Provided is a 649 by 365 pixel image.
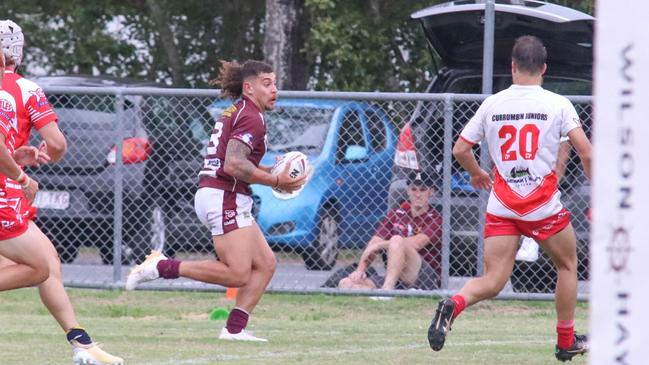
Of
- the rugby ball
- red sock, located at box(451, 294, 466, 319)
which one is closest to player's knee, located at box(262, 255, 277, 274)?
the rugby ball

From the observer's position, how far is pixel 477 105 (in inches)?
424

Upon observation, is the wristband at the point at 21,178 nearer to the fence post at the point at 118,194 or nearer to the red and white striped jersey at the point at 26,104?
the red and white striped jersey at the point at 26,104

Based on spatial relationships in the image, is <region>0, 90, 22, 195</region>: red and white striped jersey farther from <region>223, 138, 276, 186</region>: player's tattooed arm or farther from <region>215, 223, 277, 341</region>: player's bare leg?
<region>215, 223, 277, 341</region>: player's bare leg

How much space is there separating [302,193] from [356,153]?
0.59 metres

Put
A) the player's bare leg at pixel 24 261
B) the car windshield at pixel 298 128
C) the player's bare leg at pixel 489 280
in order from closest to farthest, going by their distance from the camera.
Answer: the player's bare leg at pixel 24 261
the player's bare leg at pixel 489 280
the car windshield at pixel 298 128

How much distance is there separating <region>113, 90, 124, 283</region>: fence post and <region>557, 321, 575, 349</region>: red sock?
4756mm

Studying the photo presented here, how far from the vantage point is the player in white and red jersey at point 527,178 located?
23.1ft

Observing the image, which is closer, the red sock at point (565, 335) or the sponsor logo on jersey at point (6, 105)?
the sponsor logo on jersey at point (6, 105)

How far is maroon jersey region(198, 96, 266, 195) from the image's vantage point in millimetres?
7969

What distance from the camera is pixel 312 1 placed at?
1698 centimetres

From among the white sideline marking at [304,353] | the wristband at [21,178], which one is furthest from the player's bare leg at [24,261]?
the white sideline marking at [304,353]

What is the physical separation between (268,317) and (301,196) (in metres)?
1.49

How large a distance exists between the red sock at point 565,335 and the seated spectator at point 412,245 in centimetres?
348

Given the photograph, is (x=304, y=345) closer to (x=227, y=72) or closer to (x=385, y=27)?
(x=227, y=72)
